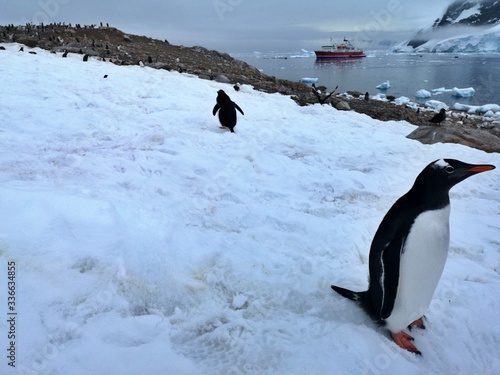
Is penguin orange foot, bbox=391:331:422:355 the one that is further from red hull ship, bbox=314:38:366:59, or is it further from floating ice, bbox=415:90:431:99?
red hull ship, bbox=314:38:366:59

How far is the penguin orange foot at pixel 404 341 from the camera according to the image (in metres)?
2.07

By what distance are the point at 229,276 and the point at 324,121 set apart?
6.63 meters

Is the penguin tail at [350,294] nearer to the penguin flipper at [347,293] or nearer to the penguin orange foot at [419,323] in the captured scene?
the penguin flipper at [347,293]

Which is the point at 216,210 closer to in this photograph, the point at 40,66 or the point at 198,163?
the point at 198,163

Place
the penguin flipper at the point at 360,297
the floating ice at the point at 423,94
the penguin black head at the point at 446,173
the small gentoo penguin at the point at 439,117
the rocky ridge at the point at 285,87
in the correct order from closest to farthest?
the penguin black head at the point at 446,173
the penguin flipper at the point at 360,297
the rocky ridge at the point at 285,87
the small gentoo penguin at the point at 439,117
the floating ice at the point at 423,94

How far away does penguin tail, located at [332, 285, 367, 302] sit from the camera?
2322 mm

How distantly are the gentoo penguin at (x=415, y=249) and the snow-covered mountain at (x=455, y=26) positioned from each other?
4884 inches

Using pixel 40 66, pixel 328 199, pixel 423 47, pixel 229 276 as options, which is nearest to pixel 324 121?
pixel 328 199

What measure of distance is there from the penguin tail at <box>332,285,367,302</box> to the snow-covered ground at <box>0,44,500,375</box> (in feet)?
0.19

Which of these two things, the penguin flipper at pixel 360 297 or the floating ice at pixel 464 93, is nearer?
the penguin flipper at pixel 360 297

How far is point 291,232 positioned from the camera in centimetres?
330

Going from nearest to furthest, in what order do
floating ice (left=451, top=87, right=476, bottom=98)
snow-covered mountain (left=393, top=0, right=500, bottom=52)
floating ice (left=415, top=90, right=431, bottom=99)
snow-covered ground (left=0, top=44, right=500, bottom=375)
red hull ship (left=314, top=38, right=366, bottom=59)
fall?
snow-covered ground (left=0, top=44, right=500, bottom=375) → floating ice (left=415, top=90, right=431, bottom=99) → floating ice (left=451, top=87, right=476, bottom=98) → red hull ship (left=314, top=38, right=366, bottom=59) → snow-covered mountain (left=393, top=0, right=500, bottom=52)

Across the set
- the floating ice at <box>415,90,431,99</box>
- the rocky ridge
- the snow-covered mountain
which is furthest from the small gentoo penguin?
the snow-covered mountain

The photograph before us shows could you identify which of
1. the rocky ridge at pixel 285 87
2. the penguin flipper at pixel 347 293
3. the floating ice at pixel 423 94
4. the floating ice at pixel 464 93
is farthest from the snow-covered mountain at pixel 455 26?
the penguin flipper at pixel 347 293
